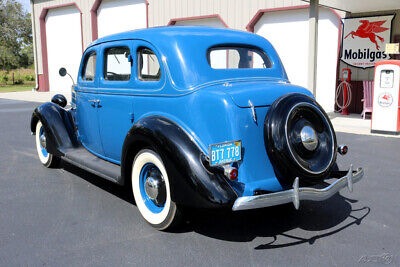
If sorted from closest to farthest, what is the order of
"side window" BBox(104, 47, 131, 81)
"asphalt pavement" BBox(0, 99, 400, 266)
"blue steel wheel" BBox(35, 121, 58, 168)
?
"asphalt pavement" BBox(0, 99, 400, 266)
"side window" BBox(104, 47, 131, 81)
"blue steel wheel" BBox(35, 121, 58, 168)

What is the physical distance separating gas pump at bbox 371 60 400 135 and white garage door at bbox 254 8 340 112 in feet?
11.4

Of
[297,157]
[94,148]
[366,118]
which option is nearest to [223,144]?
[297,157]

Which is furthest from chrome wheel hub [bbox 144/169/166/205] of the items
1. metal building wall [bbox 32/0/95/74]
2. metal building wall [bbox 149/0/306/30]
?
metal building wall [bbox 32/0/95/74]

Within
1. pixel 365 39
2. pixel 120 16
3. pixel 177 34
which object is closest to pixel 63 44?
pixel 120 16

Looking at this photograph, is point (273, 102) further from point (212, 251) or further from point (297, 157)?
point (212, 251)

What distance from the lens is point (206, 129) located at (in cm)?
334

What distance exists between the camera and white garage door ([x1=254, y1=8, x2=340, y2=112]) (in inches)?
468

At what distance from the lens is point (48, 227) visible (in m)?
3.72

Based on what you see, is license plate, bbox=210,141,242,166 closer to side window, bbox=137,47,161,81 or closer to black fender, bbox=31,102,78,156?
side window, bbox=137,47,161,81

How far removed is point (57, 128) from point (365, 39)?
902 centimetres

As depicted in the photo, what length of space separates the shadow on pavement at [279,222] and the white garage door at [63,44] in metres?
16.5

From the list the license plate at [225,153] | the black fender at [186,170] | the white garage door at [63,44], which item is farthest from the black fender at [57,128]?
the white garage door at [63,44]

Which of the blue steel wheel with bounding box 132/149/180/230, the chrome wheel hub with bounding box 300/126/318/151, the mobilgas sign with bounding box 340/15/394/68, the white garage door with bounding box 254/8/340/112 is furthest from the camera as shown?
the white garage door with bounding box 254/8/340/112

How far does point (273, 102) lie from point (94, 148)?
7.69ft
